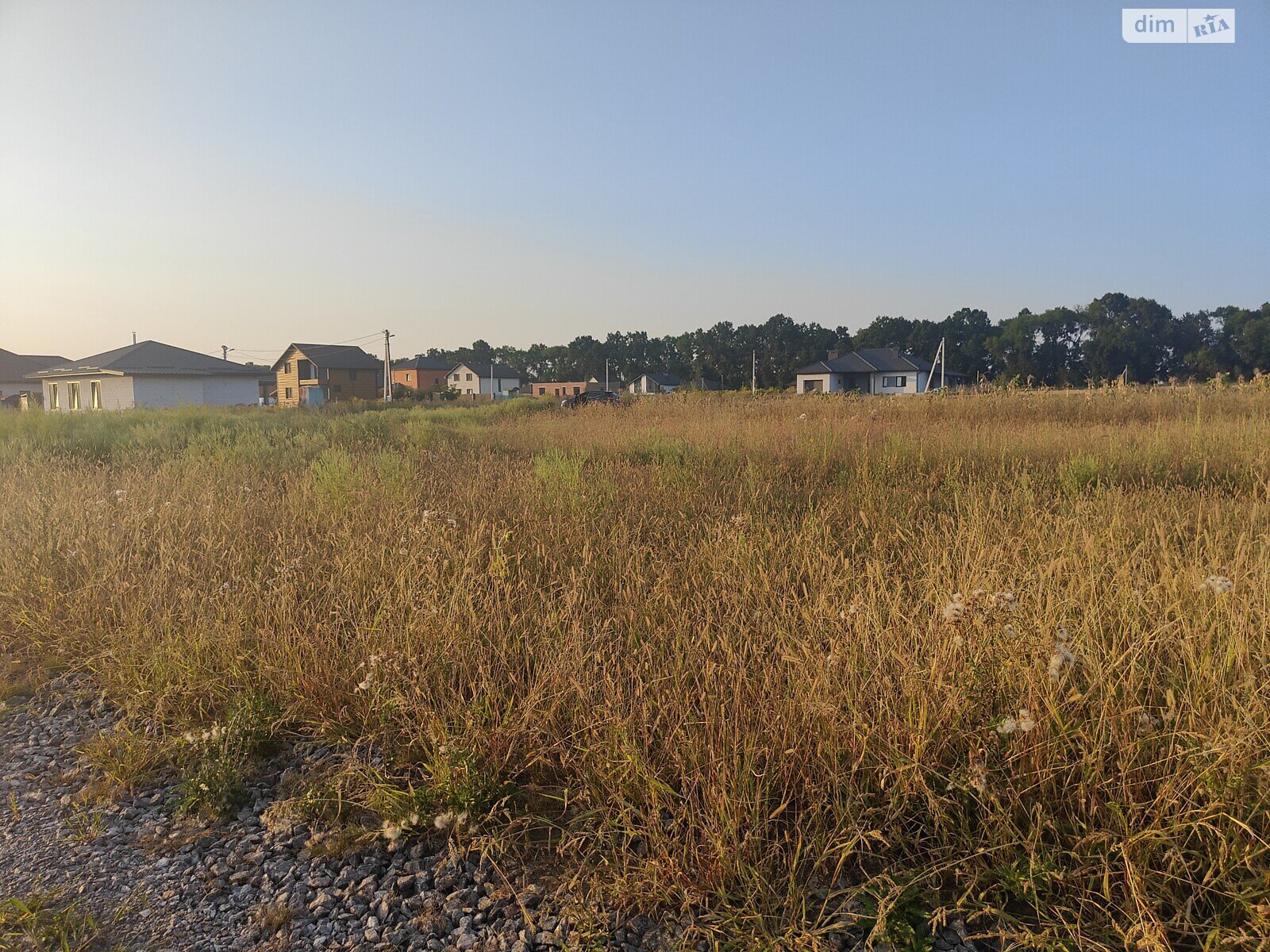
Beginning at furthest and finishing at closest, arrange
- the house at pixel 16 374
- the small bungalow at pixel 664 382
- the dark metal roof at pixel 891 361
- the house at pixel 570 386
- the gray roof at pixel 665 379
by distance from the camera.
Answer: the gray roof at pixel 665 379
the house at pixel 570 386
the small bungalow at pixel 664 382
the dark metal roof at pixel 891 361
the house at pixel 16 374

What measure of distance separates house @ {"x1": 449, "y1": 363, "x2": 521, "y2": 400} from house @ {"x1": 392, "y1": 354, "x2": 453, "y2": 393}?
108 inches

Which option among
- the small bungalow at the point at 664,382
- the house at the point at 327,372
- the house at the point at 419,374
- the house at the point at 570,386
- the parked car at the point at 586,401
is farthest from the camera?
the house at the point at 570,386

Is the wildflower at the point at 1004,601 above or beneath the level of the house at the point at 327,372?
beneath

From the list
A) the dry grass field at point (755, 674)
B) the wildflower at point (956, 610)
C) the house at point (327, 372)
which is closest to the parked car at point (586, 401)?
the dry grass field at point (755, 674)

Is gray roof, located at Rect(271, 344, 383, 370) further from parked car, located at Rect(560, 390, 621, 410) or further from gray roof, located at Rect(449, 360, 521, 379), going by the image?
parked car, located at Rect(560, 390, 621, 410)

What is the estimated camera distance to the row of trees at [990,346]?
56.1 meters

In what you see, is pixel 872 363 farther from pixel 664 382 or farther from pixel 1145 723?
pixel 1145 723

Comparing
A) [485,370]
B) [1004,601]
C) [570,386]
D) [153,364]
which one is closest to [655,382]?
[570,386]

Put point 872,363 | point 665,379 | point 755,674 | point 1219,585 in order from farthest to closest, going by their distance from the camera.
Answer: point 665,379 < point 872,363 < point 755,674 < point 1219,585

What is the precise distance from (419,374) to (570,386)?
65.9 ft

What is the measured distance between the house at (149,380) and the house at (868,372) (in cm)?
4530

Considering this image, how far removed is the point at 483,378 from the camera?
8194 cm

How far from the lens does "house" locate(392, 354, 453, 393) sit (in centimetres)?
7694

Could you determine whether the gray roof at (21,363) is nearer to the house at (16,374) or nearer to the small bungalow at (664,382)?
the house at (16,374)
